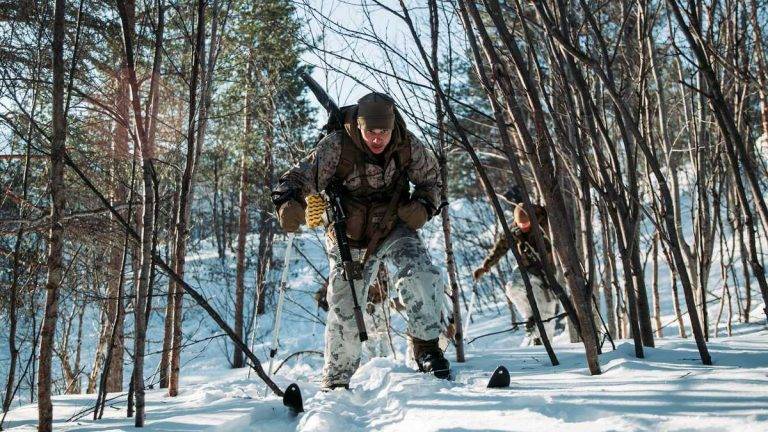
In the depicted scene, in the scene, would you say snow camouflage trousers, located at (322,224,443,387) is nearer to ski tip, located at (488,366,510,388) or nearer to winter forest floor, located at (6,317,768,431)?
winter forest floor, located at (6,317,768,431)

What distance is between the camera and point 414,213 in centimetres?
312

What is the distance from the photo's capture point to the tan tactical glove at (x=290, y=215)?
3025 millimetres

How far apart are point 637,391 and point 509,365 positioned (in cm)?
136

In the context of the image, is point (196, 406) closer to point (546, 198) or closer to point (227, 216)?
point (546, 198)

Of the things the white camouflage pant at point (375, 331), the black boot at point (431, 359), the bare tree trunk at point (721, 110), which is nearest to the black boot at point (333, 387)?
the black boot at point (431, 359)

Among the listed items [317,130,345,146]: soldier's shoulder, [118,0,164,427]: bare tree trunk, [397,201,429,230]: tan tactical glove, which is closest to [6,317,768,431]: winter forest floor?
[118,0,164,427]: bare tree trunk

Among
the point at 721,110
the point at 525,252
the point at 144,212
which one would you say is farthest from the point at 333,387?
the point at 525,252

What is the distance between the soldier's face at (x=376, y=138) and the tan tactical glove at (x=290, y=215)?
1.69 ft

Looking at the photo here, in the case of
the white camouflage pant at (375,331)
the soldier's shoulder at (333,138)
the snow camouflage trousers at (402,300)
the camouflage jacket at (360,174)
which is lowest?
the white camouflage pant at (375,331)

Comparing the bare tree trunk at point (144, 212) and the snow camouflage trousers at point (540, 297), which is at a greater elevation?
the bare tree trunk at point (144, 212)

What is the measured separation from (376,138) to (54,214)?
1.61 metres

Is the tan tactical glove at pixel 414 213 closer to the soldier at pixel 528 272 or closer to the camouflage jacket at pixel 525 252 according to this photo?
the soldier at pixel 528 272

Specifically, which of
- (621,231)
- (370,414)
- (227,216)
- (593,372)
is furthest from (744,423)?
(227,216)

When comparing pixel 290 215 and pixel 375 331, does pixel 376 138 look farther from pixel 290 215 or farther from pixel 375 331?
pixel 375 331
